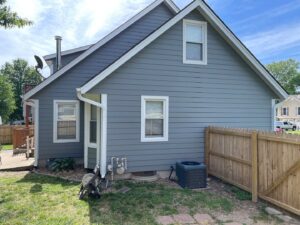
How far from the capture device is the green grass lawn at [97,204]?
16.2ft

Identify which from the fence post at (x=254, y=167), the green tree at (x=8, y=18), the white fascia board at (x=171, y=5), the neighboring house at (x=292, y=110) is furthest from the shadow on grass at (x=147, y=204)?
the neighboring house at (x=292, y=110)

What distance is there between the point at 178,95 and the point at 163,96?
1.80 feet

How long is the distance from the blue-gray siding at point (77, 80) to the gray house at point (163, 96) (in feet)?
0.13

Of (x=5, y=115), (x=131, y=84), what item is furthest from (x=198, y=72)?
(x=5, y=115)

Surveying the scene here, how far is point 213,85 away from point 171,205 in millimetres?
4651

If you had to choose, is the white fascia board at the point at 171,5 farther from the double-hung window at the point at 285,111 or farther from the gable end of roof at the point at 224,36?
the double-hung window at the point at 285,111

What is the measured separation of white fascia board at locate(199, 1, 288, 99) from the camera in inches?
320

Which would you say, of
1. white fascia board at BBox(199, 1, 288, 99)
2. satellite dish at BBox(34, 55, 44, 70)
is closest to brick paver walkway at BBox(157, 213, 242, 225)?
white fascia board at BBox(199, 1, 288, 99)

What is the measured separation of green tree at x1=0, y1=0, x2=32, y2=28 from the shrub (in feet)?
16.3

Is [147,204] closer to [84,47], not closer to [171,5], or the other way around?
[84,47]

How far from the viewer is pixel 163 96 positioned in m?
8.06

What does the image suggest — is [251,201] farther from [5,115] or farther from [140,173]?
[5,115]

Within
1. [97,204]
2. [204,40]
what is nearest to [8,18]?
[97,204]

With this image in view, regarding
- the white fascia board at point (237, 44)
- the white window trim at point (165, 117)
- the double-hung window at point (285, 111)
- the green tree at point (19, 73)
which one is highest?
the green tree at point (19, 73)
